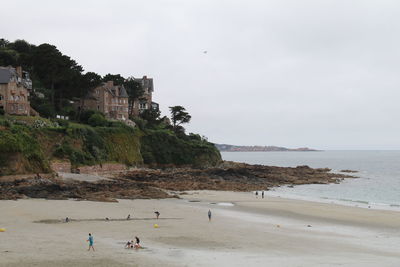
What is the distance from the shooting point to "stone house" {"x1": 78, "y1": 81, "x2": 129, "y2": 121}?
8394cm

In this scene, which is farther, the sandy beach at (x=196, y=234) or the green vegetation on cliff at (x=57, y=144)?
the green vegetation on cliff at (x=57, y=144)

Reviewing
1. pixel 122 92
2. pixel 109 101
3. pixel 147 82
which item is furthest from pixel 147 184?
pixel 147 82

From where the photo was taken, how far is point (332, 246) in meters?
24.2

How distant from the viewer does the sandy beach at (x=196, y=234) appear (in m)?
19.6

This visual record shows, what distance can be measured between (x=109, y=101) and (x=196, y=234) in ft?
208

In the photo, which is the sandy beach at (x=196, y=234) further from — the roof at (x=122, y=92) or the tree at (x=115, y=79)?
the tree at (x=115, y=79)

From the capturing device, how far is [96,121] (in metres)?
71.2

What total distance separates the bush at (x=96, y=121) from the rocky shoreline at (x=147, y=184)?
10.2 metres

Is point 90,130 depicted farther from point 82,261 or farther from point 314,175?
point 82,261

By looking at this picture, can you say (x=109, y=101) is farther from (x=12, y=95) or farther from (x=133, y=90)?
(x=12, y=95)

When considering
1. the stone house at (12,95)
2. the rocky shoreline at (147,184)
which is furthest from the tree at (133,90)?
the stone house at (12,95)

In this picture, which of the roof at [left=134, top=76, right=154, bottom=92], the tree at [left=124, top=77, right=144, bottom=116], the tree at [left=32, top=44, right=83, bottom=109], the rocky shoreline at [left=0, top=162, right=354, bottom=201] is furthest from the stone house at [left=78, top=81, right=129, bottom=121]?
the roof at [left=134, top=76, right=154, bottom=92]

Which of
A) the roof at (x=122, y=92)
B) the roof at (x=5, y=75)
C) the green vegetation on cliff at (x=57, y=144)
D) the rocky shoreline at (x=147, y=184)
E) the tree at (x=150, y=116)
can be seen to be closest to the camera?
the rocky shoreline at (x=147, y=184)

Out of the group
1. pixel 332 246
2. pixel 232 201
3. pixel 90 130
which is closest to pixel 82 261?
pixel 332 246
